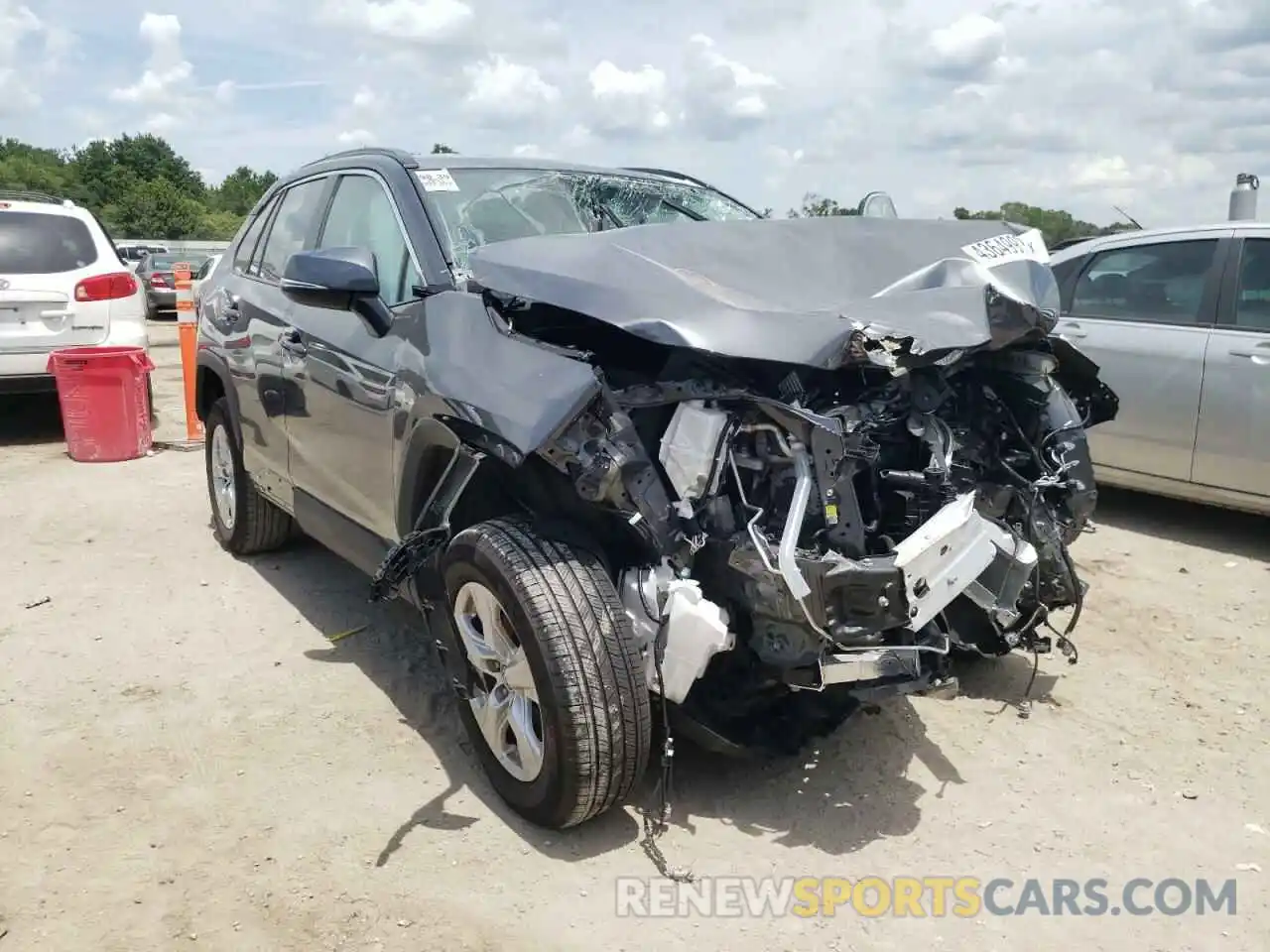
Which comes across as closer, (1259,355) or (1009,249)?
(1009,249)

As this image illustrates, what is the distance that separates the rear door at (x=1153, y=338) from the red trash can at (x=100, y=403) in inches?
248

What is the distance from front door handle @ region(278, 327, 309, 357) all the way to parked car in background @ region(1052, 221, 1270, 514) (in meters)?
3.88

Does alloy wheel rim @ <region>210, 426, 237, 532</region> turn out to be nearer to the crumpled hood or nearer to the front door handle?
the front door handle

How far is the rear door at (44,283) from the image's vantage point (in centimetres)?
802

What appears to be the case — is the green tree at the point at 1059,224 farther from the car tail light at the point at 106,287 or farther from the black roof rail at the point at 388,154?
the car tail light at the point at 106,287

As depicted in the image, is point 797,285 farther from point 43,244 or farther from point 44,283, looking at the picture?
point 43,244

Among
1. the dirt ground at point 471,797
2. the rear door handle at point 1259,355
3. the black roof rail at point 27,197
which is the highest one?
the black roof rail at point 27,197

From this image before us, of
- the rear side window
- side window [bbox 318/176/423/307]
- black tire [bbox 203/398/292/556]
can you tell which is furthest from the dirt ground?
the rear side window

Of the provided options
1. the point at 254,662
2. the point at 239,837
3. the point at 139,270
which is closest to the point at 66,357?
the point at 254,662

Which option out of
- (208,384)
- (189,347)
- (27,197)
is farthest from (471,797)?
(27,197)

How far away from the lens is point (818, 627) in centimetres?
269

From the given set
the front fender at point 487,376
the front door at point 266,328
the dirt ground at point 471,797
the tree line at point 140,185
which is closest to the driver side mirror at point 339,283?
the front fender at point 487,376

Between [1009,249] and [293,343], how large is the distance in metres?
2.66

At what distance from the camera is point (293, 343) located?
169 inches
